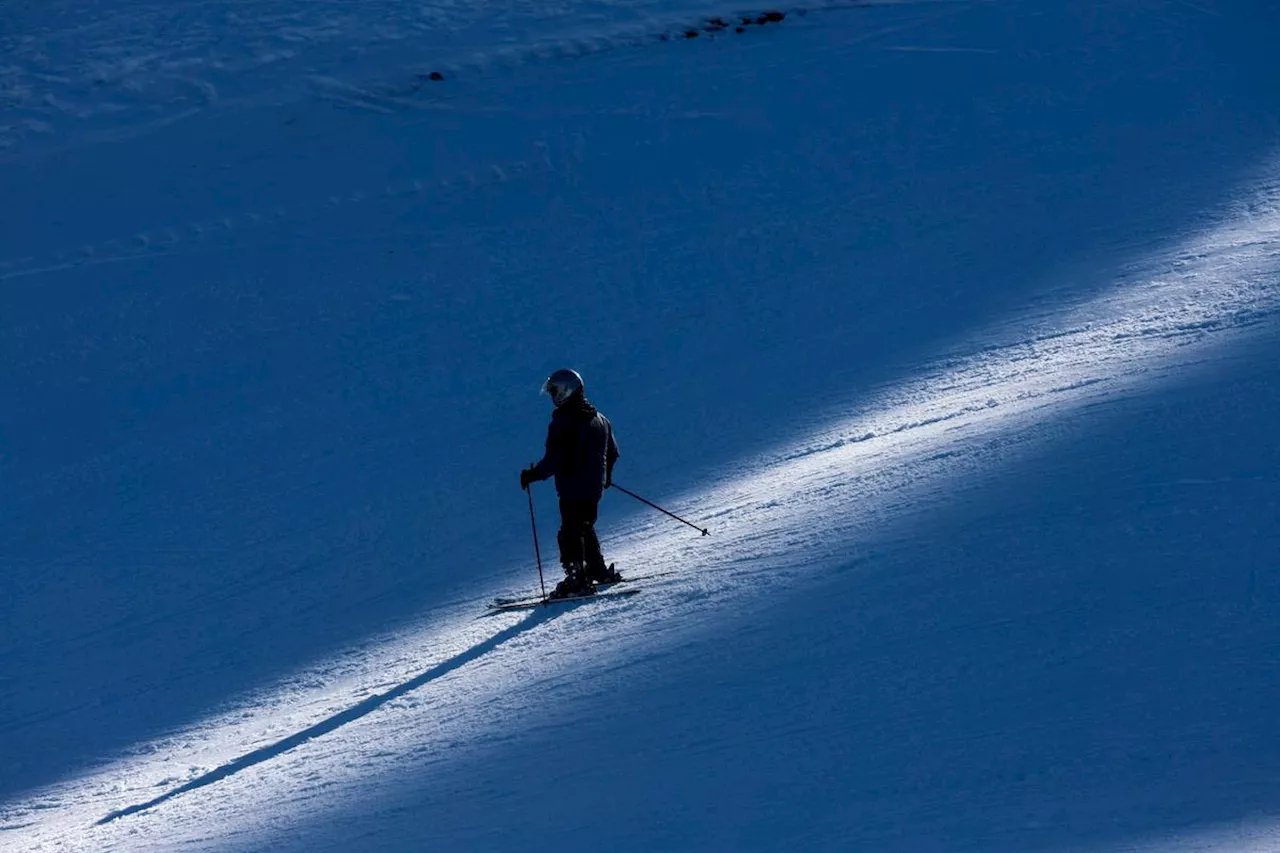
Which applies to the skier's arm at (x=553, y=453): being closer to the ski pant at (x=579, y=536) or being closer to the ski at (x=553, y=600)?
the ski pant at (x=579, y=536)

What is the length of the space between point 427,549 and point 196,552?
2.09 metres

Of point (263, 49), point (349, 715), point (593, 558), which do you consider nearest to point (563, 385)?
point (593, 558)

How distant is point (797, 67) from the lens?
21125 mm

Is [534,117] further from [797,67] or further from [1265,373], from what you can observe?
[1265,373]

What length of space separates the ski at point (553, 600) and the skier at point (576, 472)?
0.04 m

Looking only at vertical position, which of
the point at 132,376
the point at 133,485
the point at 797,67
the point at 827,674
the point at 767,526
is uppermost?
the point at 797,67

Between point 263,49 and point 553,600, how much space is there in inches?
578

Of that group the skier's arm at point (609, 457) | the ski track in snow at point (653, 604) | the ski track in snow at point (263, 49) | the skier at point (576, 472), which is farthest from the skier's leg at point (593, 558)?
the ski track in snow at point (263, 49)

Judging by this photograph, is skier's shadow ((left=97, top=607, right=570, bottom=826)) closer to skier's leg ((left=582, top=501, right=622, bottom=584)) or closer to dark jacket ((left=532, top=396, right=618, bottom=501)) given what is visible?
skier's leg ((left=582, top=501, right=622, bottom=584))

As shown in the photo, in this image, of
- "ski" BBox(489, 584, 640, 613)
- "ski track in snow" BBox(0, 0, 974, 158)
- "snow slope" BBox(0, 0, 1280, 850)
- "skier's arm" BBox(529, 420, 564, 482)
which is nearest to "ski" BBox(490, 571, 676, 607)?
"ski" BBox(489, 584, 640, 613)

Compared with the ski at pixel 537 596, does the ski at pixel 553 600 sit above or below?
below

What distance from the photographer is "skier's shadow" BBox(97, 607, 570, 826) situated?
347 inches

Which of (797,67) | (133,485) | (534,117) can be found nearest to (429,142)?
(534,117)

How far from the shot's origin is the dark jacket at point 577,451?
958 cm
